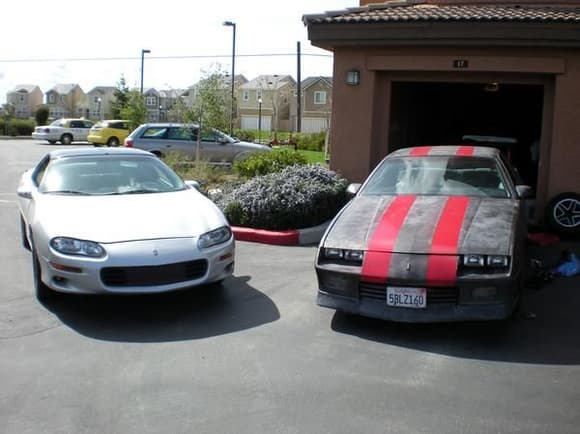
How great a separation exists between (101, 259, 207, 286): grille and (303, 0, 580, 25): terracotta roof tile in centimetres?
642

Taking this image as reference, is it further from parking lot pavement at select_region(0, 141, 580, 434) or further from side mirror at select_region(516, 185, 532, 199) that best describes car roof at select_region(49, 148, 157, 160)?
side mirror at select_region(516, 185, 532, 199)

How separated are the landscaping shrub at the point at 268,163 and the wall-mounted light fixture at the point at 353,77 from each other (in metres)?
1.92

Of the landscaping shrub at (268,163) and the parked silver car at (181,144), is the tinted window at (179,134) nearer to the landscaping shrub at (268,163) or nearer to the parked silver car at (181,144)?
the parked silver car at (181,144)

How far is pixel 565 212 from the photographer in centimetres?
984

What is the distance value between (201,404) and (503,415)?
1.85 metres

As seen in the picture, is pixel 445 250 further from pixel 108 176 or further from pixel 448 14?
pixel 448 14

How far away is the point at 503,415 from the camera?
4.08 meters

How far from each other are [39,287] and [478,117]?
13.2 metres

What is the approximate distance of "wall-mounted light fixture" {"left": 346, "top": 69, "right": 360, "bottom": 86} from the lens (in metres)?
11.2

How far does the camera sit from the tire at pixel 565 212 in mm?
9797

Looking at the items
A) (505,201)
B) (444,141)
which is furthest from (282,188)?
(444,141)

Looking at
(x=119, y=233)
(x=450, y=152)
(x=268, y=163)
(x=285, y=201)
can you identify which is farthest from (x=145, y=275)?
(x=268, y=163)

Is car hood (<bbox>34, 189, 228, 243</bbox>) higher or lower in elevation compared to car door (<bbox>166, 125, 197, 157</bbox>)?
lower

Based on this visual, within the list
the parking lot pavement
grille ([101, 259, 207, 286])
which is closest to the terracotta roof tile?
the parking lot pavement
